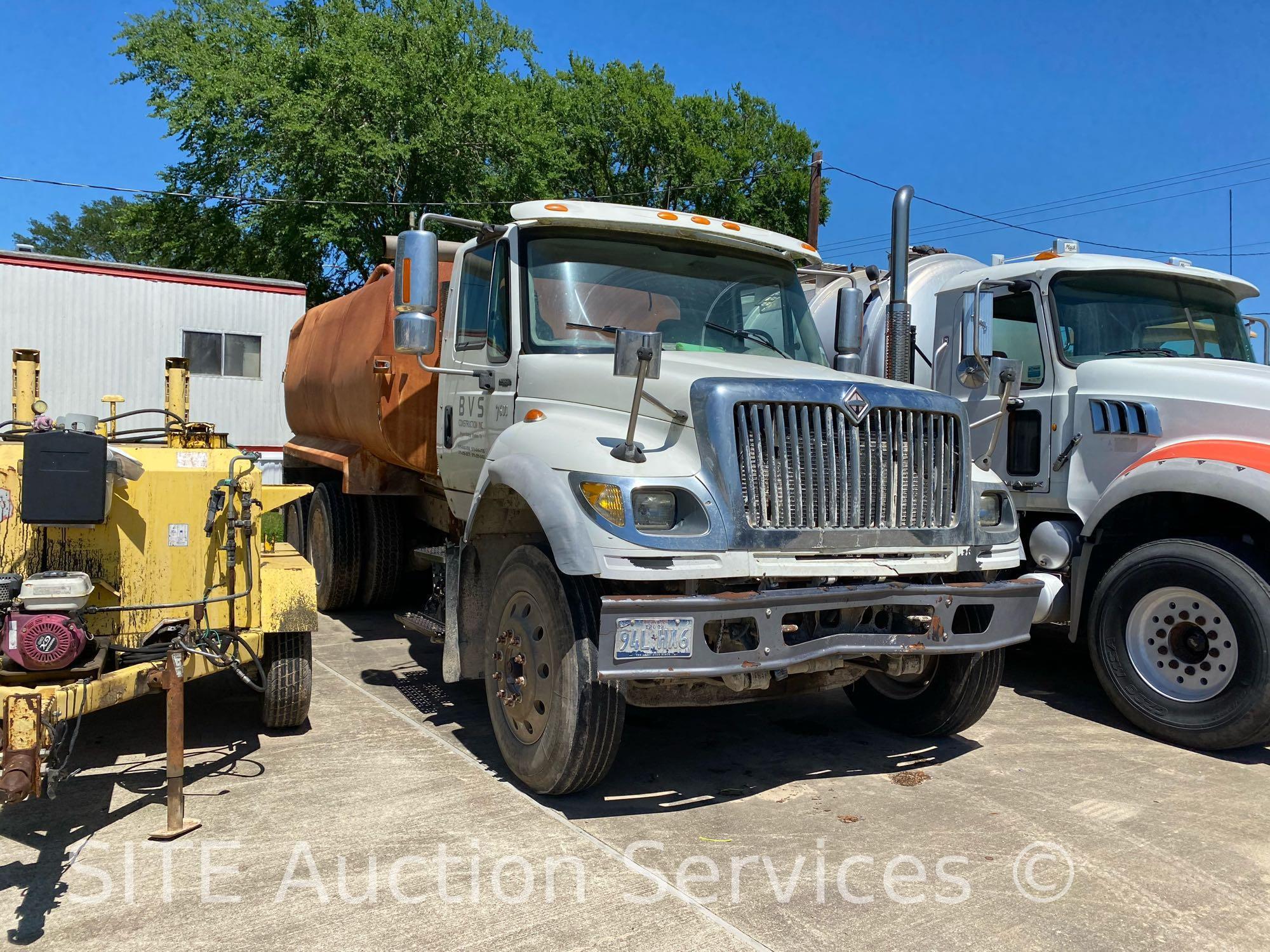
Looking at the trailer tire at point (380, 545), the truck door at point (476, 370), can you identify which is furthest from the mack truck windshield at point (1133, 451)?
the trailer tire at point (380, 545)

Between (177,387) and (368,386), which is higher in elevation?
(368,386)

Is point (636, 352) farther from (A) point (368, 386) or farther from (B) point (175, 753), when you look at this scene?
(A) point (368, 386)

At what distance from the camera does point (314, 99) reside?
24.2 meters

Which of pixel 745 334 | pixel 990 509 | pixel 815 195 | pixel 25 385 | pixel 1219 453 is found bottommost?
pixel 990 509

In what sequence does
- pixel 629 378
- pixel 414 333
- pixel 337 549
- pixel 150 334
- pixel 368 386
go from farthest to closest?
1. pixel 150 334
2. pixel 337 549
3. pixel 368 386
4. pixel 414 333
5. pixel 629 378

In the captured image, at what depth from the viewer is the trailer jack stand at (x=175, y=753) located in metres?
3.95

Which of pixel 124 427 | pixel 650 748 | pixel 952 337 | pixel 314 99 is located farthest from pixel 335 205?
pixel 650 748

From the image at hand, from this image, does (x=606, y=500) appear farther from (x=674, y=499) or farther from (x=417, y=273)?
(x=417, y=273)

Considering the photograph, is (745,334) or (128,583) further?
(745,334)

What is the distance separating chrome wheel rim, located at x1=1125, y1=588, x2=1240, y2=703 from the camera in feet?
17.9

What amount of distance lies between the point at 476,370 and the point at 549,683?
77.1 inches

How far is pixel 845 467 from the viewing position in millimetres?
4395

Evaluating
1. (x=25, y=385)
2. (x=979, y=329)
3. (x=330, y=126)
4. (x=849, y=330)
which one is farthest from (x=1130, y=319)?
(x=330, y=126)

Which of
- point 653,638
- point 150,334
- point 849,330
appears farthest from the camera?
point 150,334
